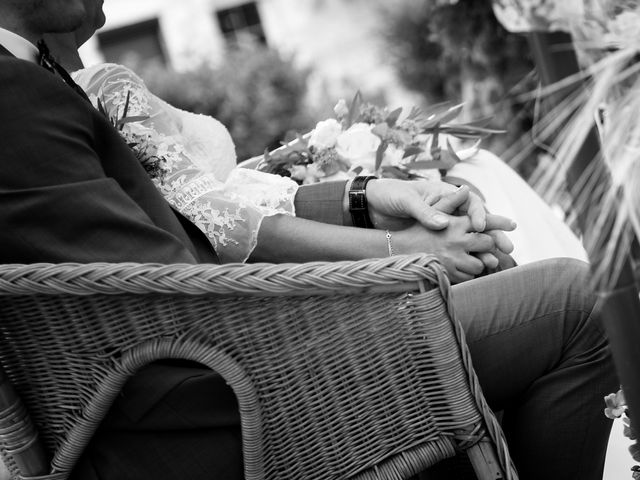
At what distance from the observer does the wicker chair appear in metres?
1.42

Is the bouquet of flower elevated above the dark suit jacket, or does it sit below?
below

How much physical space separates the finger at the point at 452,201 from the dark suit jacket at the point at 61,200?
57cm

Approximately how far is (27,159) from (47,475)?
1.81 feet

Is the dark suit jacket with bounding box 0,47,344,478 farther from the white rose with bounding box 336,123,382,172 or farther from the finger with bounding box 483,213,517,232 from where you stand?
the white rose with bounding box 336,123,382,172

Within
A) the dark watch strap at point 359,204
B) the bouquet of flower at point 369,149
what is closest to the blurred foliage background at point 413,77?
the bouquet of flower at point 369,149

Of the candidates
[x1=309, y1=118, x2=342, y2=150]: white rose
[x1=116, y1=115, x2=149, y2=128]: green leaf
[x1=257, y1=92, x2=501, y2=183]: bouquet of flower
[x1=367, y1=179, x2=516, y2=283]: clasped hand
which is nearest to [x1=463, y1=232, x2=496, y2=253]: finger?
[x1=367, y1=179, x2=516, y2=283]: clasped hand

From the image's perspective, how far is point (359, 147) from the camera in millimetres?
2398

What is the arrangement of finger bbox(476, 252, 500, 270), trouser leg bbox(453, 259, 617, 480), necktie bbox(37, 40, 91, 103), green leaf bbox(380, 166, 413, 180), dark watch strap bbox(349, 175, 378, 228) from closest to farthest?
trouser leg bbox(453, 259, 617, 480) < necktie bbox(37, 40, 91, 103) < finger bbox(476, 252, 500, 270) < dark watch strap bbox(349, 175, 378, 228) < green leaf bbox(380, 166, 413, 180)

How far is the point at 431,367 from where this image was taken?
59.4 inches

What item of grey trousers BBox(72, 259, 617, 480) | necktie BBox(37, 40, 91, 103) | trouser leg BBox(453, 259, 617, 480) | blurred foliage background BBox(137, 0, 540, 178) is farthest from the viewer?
blurred foliage background BBox(137, 0, 540, 178)

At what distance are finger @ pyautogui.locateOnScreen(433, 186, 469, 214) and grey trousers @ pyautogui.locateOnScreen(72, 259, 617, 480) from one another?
0.23 metres

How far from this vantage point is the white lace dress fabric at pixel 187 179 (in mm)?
1948

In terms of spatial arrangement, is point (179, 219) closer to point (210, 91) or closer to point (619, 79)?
point (619, 79)

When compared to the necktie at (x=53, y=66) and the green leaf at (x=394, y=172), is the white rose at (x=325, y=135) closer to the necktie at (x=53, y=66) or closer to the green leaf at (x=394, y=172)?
the green leaf at (x=394, y=172)
